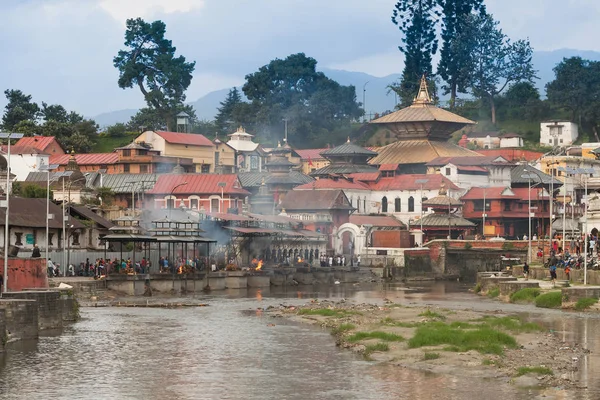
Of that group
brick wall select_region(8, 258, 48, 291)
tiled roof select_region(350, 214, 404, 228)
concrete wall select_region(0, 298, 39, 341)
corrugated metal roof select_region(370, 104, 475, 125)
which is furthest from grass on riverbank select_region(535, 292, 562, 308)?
corrugated metal roof select_region(370, 104, 475, 125)

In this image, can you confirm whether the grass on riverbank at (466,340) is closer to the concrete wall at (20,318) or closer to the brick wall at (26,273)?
the concrete wall at (20,318)

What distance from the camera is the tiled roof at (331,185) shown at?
155m

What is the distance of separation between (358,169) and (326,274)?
53218 mm

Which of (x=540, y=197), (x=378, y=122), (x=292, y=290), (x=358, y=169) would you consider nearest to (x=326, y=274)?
(x=292, y=290)

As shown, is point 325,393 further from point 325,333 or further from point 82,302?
point 82,302

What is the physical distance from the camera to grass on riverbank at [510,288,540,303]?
78000mm

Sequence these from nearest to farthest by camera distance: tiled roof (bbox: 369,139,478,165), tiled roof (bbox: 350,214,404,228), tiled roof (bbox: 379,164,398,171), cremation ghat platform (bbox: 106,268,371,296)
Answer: cremation ghat platform (bbox: 106,268,371,296), tiled roof (bbox: 350,214,404,228), tiled roof (bbox: 379,164,398,171), tiled roof (bbox: 369,139,478,165)

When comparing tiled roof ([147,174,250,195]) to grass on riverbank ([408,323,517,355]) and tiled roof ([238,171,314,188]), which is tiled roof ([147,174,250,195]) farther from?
grass on riverbank ([408,323,517,355])

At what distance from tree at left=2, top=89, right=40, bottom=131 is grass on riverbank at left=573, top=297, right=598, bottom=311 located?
128 metres

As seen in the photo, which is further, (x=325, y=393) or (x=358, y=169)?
(x=358, y=169)

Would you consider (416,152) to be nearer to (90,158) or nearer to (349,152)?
(349,152)

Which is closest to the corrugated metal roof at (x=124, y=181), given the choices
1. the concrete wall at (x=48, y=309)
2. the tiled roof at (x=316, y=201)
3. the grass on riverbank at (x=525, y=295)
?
the tiled roof at (x=316, y=201)

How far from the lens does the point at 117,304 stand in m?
78.0

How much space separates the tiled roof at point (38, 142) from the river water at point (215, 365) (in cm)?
9733
